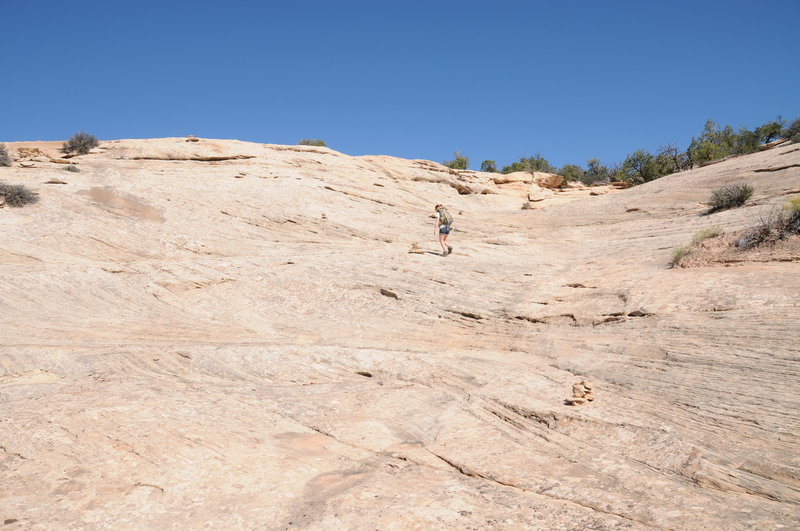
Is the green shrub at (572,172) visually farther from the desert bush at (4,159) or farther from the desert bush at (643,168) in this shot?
the desert bush at (4,159)

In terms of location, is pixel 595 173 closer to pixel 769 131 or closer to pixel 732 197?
pixel 769 131

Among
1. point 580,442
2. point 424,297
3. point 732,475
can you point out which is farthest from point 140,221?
point 732,475

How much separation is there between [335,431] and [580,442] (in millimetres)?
2747

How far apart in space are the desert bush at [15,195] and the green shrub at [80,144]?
34.1 ft

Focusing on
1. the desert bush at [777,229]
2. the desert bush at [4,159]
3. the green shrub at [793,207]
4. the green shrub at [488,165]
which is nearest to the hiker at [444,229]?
the desert bush at [777,229]

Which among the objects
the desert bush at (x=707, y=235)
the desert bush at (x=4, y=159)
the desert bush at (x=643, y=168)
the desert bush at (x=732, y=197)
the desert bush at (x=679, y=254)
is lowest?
the desert bush at (x=679, y=254)

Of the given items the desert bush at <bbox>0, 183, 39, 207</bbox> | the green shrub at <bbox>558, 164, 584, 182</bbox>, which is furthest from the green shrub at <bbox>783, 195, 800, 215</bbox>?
the green shrub at <bbox>558, 164, 584, 182</bbox>

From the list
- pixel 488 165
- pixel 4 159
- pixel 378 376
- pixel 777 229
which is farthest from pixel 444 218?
pixel 488 165

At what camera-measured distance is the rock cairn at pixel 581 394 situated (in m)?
6.68

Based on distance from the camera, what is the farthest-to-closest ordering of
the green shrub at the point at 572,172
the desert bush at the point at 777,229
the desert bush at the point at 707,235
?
the green shrub at the point at 572,172
the desert bush at the point at 707,235
the desert bush at the point at 777,229

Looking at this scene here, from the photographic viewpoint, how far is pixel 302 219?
1839cm

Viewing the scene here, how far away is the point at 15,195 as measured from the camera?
49.5 ft

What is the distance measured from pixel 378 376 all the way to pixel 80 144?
76.6 ft

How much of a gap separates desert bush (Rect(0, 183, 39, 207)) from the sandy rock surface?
800mm
